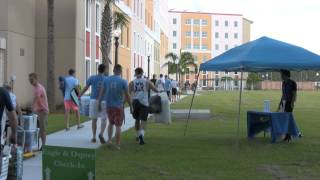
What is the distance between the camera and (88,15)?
33.9 metres

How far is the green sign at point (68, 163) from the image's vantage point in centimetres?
622

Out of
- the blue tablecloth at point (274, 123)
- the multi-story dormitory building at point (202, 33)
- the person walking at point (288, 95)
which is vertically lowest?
the blue tablecloth at point (274, 123)

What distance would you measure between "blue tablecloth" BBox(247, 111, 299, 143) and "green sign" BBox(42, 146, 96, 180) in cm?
928

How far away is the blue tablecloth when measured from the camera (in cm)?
1508

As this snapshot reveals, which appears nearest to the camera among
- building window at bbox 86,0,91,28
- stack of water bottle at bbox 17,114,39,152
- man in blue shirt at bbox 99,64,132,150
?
stack of water bottle at bbox 17,114,39,152

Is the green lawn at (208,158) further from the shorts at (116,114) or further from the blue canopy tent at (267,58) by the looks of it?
the blue canopy tent at (267,58)

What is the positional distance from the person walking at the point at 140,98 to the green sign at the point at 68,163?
25.3 feet

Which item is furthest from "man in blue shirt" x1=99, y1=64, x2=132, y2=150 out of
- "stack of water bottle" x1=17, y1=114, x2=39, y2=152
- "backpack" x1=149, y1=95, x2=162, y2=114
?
"backpack" x1=149, y1=95, x2=162, y2=114

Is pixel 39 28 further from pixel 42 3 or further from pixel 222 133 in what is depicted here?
pixel 222 133

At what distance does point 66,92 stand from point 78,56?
12.3m

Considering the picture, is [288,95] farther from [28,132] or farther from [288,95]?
[28,132]

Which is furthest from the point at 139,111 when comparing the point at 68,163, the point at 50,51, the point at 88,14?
the point at 88,14

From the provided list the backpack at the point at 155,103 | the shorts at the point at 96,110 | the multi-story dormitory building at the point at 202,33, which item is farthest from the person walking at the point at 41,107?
the multi-story dormitory building at the point at 202,33

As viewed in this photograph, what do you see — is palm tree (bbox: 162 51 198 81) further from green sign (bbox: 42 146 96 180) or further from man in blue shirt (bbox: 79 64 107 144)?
green sign (bbox: 42 146 96 180)
